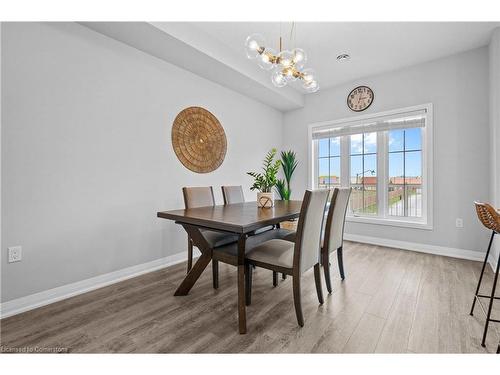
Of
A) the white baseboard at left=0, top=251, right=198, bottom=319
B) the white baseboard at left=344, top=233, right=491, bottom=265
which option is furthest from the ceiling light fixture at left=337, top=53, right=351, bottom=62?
the white baseboard at left=0, top=251, right=198, bottom=319

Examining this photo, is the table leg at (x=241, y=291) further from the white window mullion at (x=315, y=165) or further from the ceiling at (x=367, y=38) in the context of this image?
the white window mullion at (x=315, y=165)

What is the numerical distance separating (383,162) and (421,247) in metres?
1.34

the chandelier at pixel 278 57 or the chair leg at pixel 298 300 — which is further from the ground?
the chandelier at pixel 278 57

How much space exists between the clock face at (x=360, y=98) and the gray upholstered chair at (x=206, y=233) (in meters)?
2.82

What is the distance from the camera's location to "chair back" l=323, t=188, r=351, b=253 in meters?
2.09

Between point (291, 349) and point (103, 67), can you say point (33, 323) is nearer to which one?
point (291, 349)

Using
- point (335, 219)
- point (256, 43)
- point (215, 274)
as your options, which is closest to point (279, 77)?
point (256, 43)

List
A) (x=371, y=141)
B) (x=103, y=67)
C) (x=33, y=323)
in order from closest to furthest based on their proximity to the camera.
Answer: (x=33, y=323)
(x=103, y=67)
(x=371, y=141)

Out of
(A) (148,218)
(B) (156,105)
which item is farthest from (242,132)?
(A) (148,218)

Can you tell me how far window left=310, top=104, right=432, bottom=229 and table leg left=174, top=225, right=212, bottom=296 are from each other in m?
2.89

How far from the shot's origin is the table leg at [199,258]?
1.96 metres

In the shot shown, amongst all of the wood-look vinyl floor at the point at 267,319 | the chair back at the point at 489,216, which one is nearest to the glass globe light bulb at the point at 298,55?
the chair back at the point at 489,216
